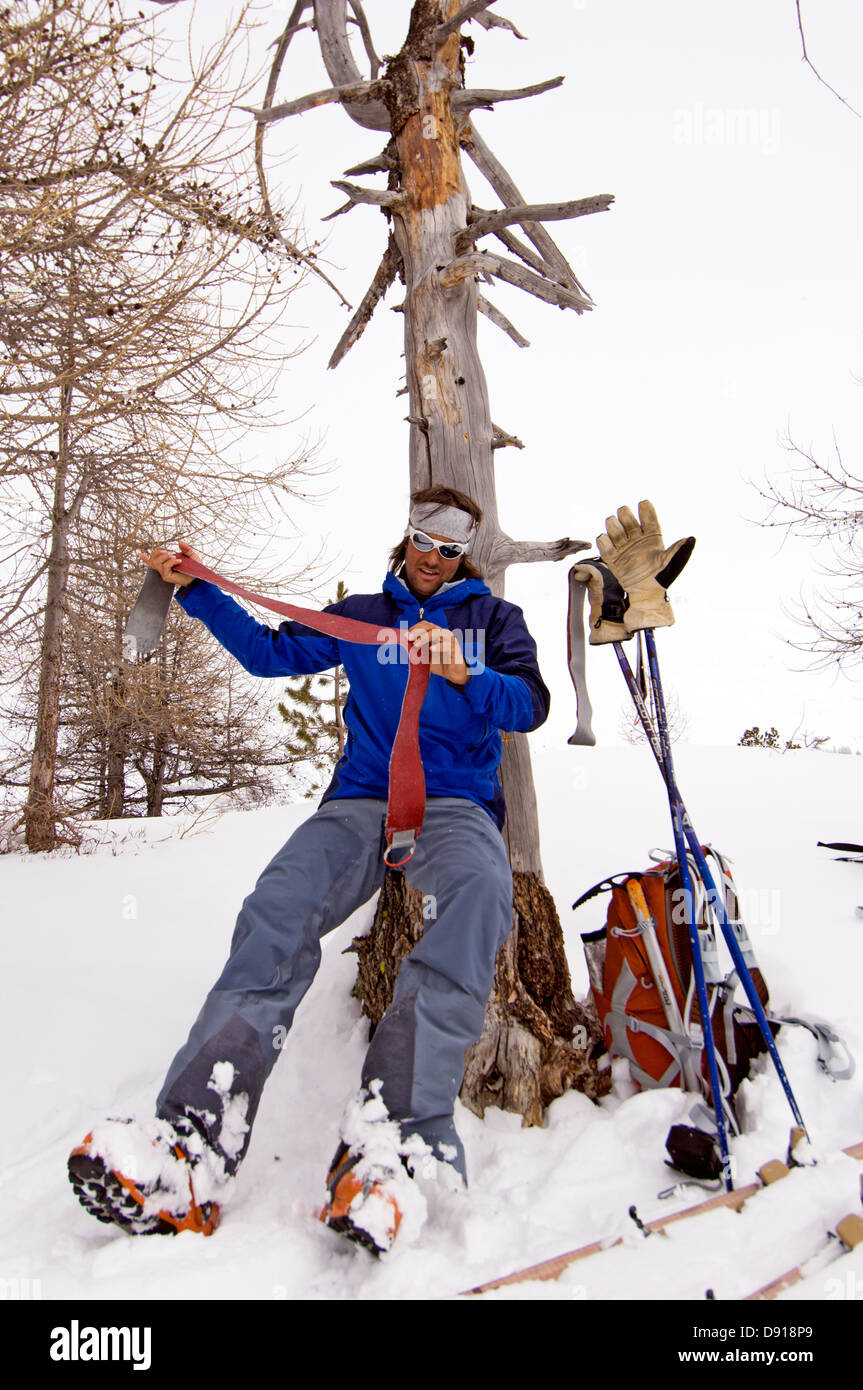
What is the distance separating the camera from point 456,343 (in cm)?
334

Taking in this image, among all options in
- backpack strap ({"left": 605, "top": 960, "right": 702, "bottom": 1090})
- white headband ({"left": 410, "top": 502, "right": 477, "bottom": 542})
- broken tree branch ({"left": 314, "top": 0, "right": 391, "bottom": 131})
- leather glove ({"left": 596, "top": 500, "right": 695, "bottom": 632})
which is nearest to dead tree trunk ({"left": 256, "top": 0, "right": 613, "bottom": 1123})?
backpack strap ({"left": 605, "top": 960, "right": 702, "bottom": 1090})

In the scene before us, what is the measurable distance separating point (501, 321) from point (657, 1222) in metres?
3.92

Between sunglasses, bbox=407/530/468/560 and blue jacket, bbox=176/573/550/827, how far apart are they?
4.7 inches

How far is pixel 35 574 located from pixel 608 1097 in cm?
920

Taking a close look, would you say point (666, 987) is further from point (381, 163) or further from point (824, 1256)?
point (381, 163)

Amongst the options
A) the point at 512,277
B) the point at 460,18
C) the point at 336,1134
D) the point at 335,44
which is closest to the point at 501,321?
the point at 512,277

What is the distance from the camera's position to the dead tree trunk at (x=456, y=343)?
2709 mm

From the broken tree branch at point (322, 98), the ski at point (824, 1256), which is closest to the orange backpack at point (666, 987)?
the ski at point (824, 1256)

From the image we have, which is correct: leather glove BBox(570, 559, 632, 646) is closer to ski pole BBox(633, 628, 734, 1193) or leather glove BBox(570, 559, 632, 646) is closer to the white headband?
ski pole BBox(633, 628, 734, 1193)

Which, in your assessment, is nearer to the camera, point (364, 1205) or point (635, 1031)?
point (364, 1205)

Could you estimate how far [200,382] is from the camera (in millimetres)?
5207
